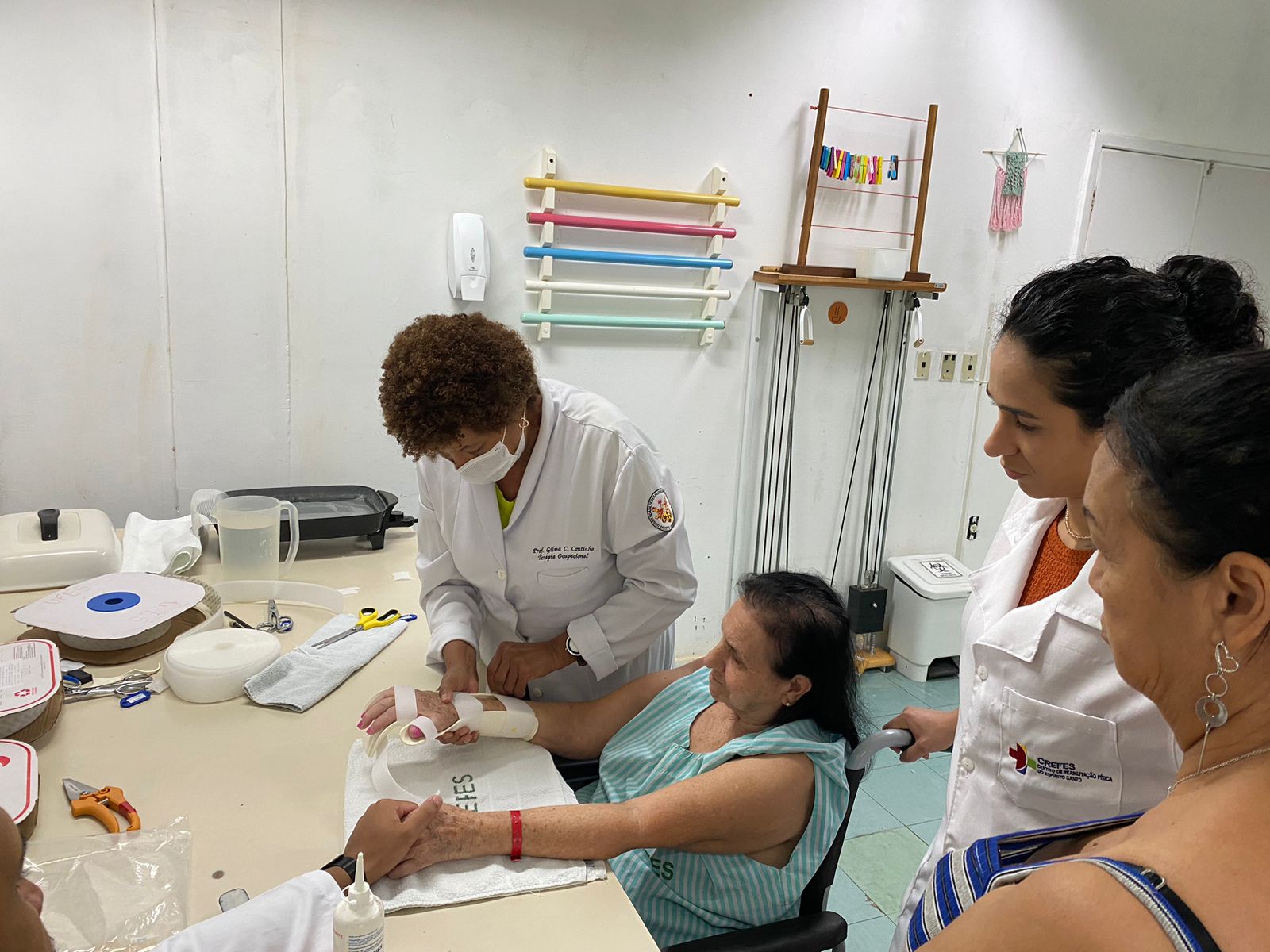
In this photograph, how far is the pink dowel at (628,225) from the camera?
2.80m

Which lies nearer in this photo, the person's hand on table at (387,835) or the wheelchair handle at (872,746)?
the person's hand on table at (387,835)

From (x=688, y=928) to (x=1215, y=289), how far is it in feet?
3.93

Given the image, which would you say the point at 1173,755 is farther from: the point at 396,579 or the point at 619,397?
the point at 619,397

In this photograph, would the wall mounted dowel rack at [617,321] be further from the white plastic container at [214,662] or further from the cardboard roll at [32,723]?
the cardboard roll at [32,723]

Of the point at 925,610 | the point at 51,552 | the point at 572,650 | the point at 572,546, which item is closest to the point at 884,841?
the point at 925,610

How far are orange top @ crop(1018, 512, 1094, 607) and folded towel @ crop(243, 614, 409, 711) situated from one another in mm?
1225

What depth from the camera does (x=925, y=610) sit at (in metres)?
3.49

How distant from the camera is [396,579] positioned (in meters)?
2.16

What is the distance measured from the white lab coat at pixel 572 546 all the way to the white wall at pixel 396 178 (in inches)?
46.7

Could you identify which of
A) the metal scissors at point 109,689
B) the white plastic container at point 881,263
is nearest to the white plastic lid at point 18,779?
the metal scissors at point 109,689

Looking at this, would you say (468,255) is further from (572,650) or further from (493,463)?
(572,650)

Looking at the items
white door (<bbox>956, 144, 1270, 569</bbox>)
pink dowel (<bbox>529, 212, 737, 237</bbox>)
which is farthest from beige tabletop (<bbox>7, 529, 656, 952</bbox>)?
white door (<bbox>956, 144, 1270, 569</bbox>)

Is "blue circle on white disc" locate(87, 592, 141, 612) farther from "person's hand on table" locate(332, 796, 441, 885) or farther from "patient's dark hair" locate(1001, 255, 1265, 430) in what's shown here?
"patient's dark hair" locate(1001, 255, 1265, 430)

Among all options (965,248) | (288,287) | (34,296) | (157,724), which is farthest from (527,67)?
(157,724)
